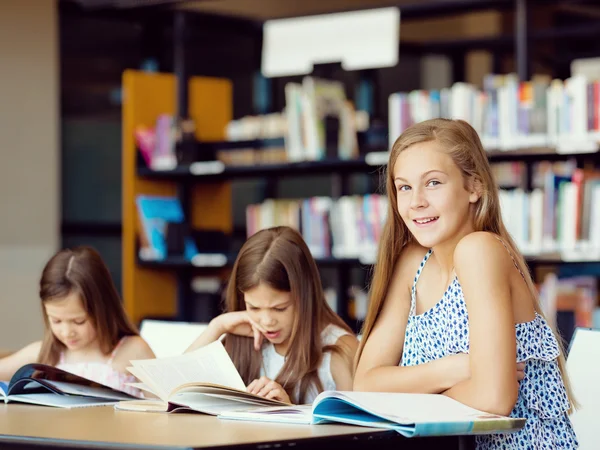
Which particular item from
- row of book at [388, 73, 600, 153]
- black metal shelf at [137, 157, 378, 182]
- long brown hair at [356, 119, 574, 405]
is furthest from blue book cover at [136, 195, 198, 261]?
long brown hair at [356, 119, 574, 405]

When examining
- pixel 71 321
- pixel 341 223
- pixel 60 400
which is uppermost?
pixel 341 223

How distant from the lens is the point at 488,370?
165 cm

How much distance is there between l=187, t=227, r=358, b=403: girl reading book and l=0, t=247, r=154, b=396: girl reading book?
0.30 m

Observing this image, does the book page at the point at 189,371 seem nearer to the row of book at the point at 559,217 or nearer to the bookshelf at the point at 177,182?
the row of book at the point at 559,217

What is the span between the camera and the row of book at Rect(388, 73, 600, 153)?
13.9ft

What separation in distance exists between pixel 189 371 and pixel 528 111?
2.76 m

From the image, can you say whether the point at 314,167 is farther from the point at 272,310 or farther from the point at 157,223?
the point at 272,310

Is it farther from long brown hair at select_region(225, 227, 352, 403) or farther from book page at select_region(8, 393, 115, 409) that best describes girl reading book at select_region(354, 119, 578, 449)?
book page at select_region(8, 393, 115, 409)

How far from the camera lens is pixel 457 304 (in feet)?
5.96

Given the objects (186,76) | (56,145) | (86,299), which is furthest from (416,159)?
(56,145)

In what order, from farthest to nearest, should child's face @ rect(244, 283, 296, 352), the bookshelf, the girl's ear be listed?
the bookshelf → child's face @ rect(244, 283, 296, 352) → the girl's ear

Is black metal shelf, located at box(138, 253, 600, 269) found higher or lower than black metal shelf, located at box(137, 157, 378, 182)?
lower

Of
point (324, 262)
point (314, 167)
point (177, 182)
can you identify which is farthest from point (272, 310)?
point (177, 182)

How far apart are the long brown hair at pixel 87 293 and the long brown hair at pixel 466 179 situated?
95 centimetres
